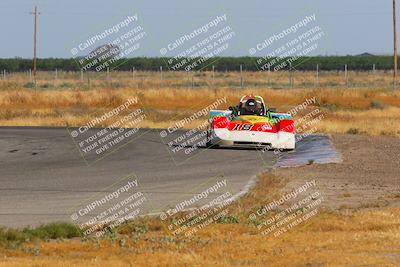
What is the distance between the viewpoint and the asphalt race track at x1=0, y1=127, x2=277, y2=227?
1755 cm

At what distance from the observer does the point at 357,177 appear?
21.5 meters

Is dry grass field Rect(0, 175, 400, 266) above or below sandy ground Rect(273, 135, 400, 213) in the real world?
above

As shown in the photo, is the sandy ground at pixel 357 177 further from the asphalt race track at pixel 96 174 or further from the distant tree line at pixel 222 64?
the distant tree line at pixel 222 64

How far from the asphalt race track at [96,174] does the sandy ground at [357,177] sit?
126cm

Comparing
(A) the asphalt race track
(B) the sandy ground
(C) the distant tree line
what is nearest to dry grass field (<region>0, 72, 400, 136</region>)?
(A) the asphalt race track

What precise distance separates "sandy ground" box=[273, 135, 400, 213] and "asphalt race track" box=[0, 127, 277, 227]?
4.12 feet

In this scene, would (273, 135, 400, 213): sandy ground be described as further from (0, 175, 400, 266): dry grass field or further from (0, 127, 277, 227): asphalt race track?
(0, 175, 400, 266): dry grass field

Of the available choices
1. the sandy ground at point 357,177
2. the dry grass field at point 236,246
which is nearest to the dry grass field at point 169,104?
the sandy ground at point 357,177

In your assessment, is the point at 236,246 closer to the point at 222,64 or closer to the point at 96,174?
the point at 96,174

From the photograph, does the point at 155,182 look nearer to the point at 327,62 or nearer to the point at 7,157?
the point at 7,157

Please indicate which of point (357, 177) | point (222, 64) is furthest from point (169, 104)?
point (222, 64)

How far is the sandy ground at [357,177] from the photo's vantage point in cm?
1758

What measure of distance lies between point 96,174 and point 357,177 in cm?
591

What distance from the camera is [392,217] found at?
1495 centimetres
